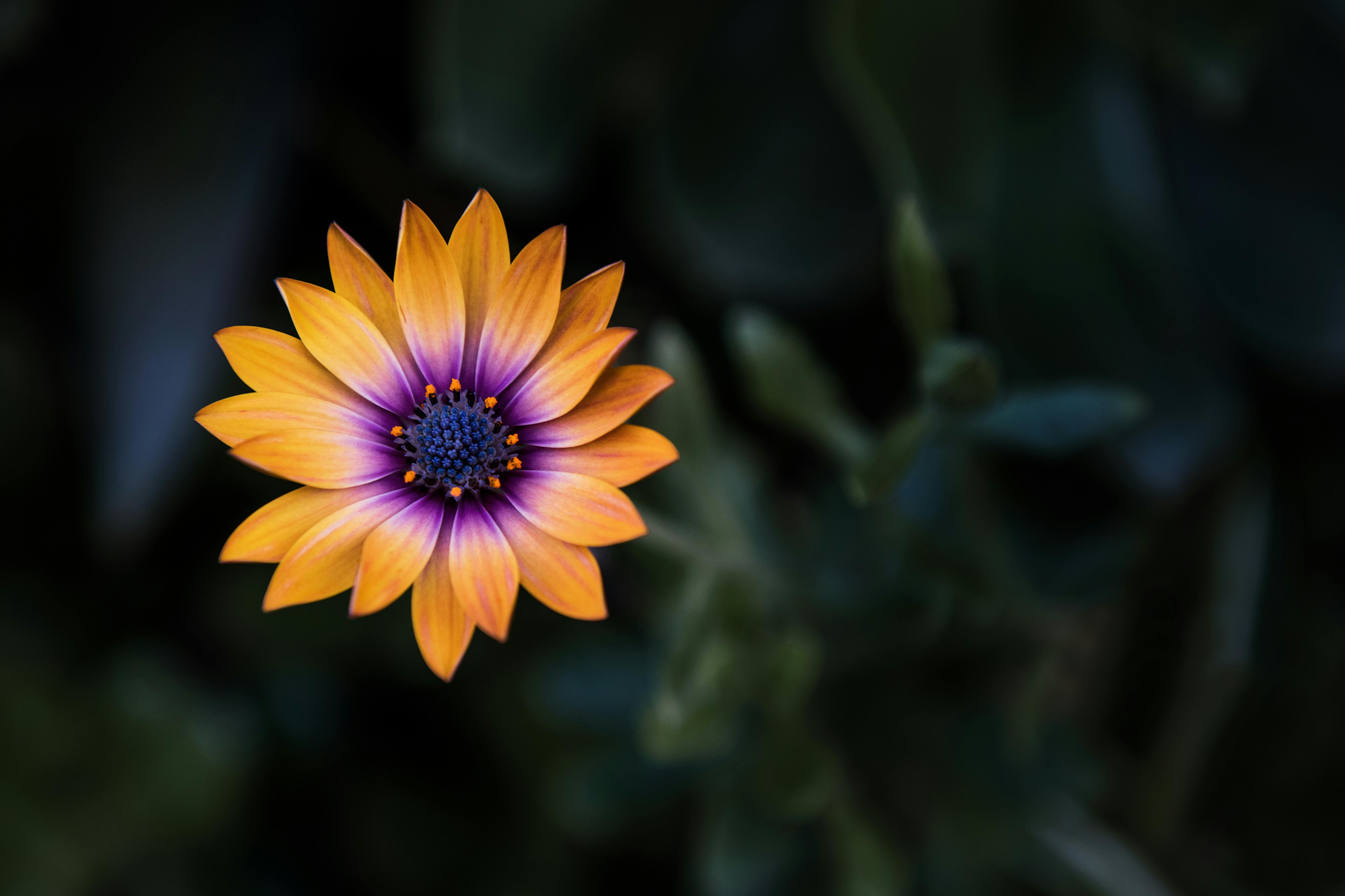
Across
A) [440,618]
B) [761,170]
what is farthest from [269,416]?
[761,170]

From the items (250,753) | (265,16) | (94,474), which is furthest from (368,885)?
(265,16)

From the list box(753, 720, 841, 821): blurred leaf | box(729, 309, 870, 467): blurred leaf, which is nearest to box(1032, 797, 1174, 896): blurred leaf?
box(753, 720, 841, 821): blurred leaf

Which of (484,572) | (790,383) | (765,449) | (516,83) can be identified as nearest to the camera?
(484,572)

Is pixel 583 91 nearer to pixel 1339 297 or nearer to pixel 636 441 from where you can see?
pixel 636 441

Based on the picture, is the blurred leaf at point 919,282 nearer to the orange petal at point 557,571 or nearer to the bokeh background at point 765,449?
the bokeh background at point 765,449

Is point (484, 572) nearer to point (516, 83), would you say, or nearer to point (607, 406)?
point (607, 406)

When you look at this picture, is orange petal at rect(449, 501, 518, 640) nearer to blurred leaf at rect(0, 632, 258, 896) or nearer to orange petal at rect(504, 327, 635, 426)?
orange petal at rect(504, 327, 635, 426)
